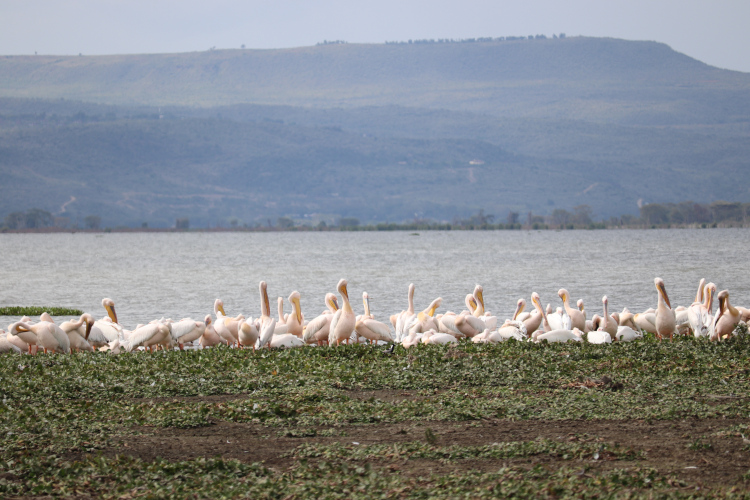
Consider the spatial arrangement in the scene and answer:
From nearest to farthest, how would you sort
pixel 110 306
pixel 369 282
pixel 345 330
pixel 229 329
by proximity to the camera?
pixel 345 330 < pixel 229 329 < pixel 110 306 < pixel 369 282

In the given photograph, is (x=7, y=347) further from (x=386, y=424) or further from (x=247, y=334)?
(x=386, y=424)

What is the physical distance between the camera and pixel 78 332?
15547mm

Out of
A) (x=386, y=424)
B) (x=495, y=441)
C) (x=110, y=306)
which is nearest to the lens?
(x=495, y=441)

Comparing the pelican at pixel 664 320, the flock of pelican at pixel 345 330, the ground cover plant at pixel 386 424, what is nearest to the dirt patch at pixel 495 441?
the ground cover plant at pixel 386 424

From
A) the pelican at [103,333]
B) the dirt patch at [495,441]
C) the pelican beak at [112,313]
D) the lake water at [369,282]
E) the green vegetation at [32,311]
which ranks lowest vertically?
the lake water at [369,282]

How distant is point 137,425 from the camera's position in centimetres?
909

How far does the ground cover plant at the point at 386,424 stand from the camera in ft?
23.4

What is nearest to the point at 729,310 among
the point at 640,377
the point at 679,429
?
the point at 640,377

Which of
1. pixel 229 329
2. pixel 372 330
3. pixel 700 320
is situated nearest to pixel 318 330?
pixel 372 330

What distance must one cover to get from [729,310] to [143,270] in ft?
162

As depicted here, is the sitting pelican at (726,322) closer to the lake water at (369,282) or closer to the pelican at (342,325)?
the pelican at (342,325)

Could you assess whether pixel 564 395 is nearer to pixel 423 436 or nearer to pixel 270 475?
pixel 423 436

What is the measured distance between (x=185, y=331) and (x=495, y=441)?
8.76 m

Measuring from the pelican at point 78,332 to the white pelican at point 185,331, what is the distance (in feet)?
4.68
